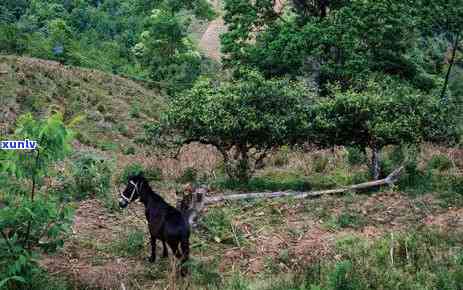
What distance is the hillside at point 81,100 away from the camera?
23844 mm

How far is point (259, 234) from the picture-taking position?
11.2m

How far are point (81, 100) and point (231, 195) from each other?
1716 cm

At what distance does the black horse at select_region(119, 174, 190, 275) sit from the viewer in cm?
880

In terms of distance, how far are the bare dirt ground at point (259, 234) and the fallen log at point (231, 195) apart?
1.16 ft

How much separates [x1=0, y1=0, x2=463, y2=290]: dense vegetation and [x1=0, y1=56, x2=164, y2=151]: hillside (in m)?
0.12

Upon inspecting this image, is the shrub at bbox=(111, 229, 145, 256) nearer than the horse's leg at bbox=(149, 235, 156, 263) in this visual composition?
No

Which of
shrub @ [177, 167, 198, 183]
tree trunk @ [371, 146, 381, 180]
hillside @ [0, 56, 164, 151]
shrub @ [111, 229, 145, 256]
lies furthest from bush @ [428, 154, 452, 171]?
hillside @ [0, 56, 164, 151]

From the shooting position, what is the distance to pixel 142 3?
5353cm

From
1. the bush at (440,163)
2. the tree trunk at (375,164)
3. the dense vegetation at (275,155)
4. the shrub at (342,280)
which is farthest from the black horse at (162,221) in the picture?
Result: the bush at (440,163)

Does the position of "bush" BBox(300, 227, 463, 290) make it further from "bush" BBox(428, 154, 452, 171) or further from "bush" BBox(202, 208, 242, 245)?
"bush" BBox(428, 154, 452, 171)

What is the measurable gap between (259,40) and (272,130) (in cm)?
1631

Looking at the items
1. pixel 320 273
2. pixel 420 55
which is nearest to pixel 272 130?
pixel 320 273

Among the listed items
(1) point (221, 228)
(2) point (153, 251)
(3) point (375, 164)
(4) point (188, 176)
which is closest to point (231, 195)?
(1) point (221, 228)

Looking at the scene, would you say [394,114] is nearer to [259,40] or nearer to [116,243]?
[116,243]
